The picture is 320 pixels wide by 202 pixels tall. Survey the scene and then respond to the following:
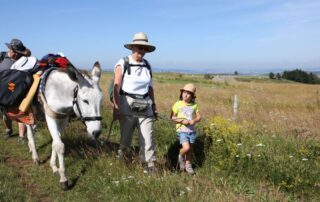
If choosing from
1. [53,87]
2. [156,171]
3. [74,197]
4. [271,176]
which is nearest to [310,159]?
[271,176]

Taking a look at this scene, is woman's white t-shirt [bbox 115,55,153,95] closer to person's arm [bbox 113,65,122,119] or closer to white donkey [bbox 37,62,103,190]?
person's arm [bbox 113,65,122,119]

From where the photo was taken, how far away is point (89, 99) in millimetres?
5406

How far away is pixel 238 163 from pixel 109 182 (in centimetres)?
207

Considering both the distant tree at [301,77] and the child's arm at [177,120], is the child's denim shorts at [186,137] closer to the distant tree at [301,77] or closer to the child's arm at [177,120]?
the child's arm at [177,120]

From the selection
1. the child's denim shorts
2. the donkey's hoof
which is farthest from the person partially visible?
the child's denim shorts

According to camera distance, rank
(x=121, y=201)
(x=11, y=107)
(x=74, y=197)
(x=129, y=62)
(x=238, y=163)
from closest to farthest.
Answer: (x=121, y=201) < (x=74, y=197) < (x=129, y=62) < (x=238, y=163) < (x=11, y=107)

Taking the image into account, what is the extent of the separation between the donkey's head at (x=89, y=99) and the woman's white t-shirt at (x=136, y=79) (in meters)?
0.43

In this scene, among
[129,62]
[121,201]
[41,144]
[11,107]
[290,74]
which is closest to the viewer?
[121,201]

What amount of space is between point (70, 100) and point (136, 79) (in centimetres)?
102

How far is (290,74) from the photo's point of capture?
93000 mm

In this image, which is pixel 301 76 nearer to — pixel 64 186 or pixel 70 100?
pixel 70 100

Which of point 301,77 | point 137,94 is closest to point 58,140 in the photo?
point 137,94

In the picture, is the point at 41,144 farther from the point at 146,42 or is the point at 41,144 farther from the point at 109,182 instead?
the point at 146,42

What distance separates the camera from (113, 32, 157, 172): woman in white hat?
18.9 feet
